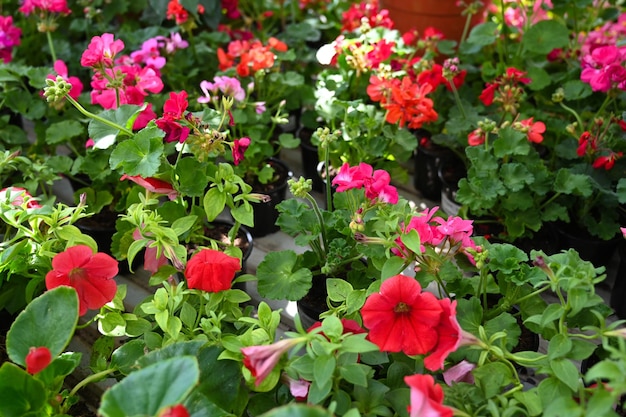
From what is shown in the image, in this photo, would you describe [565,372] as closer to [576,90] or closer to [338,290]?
[338,290]

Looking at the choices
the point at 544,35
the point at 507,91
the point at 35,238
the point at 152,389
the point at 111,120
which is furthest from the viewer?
the point at 544,35

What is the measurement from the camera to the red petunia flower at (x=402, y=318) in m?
0.82

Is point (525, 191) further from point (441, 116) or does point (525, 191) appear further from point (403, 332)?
point (403, 332)

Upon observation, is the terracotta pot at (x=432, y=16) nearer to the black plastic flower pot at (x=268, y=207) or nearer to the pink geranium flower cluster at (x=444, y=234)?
the black plastic flower pot at (x=268, y=207)

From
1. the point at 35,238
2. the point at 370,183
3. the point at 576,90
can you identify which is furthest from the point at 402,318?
the point at 576,90

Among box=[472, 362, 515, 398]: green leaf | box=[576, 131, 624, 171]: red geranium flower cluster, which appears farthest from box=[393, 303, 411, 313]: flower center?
box=[576, 131, 624, 171]: red geranium flower cluster

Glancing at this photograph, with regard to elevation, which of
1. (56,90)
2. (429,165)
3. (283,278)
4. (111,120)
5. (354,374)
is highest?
(56,90)

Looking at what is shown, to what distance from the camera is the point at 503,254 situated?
94cm

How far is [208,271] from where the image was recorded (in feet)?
2.96

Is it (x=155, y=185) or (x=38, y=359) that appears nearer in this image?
(x=38, y=359)

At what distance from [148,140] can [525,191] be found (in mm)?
764

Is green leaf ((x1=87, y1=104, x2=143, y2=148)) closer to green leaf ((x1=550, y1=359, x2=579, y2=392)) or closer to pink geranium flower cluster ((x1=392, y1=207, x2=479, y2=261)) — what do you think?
pink geranium flower cluster ((x1=392, y1=207, x2=479, y2=261))

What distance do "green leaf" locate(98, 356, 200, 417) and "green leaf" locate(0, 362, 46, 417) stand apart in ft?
0.56

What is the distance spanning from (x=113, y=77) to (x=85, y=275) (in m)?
0.49
